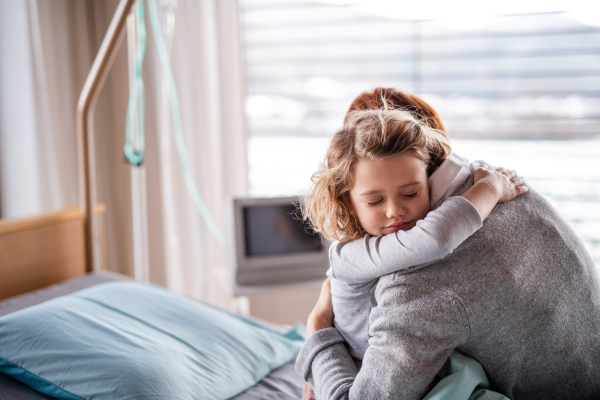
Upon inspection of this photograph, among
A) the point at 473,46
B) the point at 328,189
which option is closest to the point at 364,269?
the point at 328,189

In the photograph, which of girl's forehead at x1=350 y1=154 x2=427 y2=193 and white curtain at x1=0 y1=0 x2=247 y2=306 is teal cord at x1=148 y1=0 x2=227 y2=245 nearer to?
white curtain at x1=0 y1=0 x2=247 y2=306

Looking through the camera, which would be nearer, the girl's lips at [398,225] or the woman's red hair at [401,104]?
the girl's lips at [398,225]

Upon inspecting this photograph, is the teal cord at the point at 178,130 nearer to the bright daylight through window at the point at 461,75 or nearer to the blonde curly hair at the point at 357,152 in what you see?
the bright daylight through window at the point at 461,75

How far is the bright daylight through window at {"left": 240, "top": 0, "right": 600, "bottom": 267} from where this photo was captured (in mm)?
2201

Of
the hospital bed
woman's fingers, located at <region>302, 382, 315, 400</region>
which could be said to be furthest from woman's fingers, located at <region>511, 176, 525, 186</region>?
the hospital bed

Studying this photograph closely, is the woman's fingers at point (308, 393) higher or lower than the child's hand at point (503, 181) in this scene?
lower

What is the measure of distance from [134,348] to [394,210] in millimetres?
687

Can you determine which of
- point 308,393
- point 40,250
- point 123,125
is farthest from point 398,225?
point 123,125

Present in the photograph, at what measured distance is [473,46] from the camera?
2287mm

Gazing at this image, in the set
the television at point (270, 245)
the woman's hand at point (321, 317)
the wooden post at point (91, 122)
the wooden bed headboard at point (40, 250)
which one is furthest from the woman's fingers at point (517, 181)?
the wooden bed headboard at point (40, 250)

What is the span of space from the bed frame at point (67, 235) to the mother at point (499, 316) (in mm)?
1216

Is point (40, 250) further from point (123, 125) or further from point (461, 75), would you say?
point (461, 75)

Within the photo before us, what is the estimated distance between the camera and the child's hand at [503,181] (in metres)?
0.84

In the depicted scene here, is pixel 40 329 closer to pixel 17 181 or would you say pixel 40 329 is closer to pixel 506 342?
pixel 506 342
